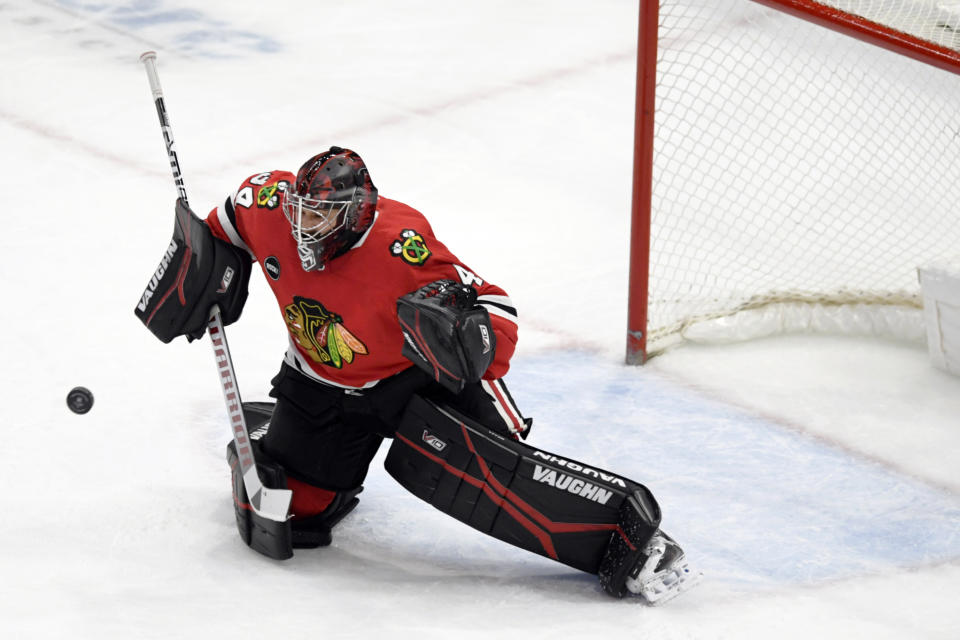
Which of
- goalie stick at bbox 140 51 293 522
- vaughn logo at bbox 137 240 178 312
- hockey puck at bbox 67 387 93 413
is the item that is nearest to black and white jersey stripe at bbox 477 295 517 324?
goalie stick at bbox 140 51 293 522

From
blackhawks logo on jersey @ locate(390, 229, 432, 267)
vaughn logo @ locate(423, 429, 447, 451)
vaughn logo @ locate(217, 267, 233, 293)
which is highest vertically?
blackhawks logo on jersey @ locate(390, 229, 432, 267)

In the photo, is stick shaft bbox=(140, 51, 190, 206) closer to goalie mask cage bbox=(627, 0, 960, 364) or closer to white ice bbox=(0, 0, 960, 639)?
white ice bbox=(0, 0, 960, 639)

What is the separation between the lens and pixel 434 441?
2.54m

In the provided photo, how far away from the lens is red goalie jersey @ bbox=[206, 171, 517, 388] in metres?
2.47

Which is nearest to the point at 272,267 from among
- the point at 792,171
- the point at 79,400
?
the point at 79,400

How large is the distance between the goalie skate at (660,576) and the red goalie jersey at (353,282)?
47 cm

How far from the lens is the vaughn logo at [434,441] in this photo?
254 centimetres

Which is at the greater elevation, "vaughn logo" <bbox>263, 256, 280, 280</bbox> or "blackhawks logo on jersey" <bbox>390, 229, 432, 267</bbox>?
"blackhawks logo on jersey" <bbox>390, 229, 432, 267</bbox>

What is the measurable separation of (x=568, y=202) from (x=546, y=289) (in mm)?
713

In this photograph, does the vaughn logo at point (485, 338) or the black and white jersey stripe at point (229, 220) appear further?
the black and white jersey stripe at point (229, 220)

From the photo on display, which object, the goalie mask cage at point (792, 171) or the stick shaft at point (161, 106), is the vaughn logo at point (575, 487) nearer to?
the stick shaft at point (161, 106)

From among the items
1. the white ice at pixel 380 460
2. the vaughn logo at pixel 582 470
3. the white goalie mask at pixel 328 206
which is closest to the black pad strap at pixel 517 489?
the vaughn logo at pixel 582 470

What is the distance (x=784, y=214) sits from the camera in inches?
175

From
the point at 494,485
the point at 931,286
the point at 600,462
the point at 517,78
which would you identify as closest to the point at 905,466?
the point at 931,286
